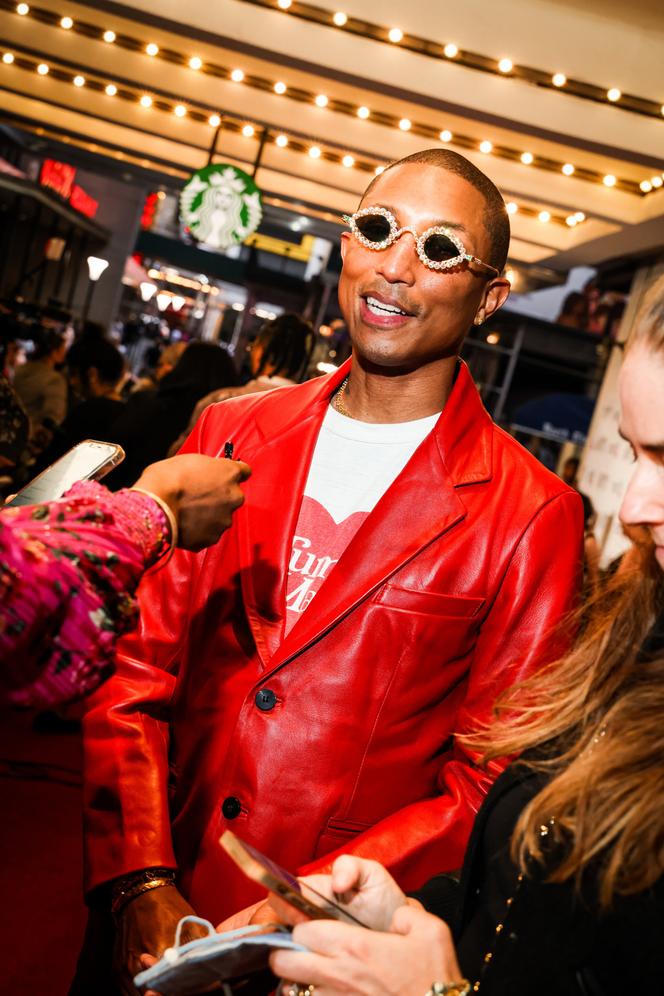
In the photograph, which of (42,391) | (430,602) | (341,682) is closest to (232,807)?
(341,682)

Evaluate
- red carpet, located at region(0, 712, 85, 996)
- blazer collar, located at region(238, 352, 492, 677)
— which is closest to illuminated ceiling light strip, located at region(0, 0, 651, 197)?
red carpet, located at region(0, 712, 85, 996)

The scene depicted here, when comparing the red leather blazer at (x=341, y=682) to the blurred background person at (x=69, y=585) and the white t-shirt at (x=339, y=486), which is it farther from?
the blurred background person at (x=69, y=585)

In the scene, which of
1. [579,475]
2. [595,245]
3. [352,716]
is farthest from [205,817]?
[579,475]

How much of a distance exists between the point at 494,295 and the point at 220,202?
23.2 ft

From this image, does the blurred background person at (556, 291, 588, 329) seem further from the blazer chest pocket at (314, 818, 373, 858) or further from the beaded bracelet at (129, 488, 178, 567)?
the beaded bracelet at (129, 488, 178, 567)

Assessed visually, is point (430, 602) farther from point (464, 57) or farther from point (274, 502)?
point (464, 57)

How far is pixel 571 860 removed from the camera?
120 centimetres

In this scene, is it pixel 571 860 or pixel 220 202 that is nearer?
pixel 571 860

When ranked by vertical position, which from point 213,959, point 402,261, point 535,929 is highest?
point 402,261

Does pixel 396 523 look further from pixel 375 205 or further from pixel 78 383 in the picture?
pixel 78 383

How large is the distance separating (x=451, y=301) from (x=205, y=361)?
346 cm

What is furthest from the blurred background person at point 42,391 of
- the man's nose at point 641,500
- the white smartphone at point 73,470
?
the man's nose at point 641,500

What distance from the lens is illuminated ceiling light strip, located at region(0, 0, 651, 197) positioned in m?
8.17

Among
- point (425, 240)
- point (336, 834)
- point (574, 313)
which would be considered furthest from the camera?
point (574, 313)
